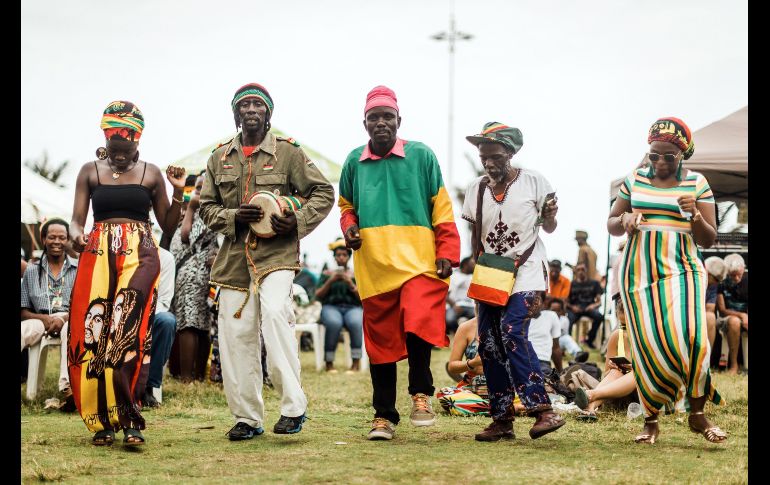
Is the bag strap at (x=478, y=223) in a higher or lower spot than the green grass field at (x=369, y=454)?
higher

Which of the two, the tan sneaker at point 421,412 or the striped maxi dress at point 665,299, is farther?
the tan sneaker at point 421,412

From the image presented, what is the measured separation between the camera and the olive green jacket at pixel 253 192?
7.11 m

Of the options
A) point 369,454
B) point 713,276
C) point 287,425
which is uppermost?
point 713,276

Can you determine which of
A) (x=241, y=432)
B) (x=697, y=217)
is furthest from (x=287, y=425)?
(x=697, y=217)

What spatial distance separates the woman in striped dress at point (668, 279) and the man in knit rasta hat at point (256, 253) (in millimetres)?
2239

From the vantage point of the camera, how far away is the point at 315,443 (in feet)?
22.7

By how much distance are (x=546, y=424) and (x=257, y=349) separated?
205 centimetres

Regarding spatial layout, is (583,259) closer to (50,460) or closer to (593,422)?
(593,422)

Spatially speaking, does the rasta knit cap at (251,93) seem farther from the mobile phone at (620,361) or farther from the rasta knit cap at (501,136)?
the mobile phone at (620,361)

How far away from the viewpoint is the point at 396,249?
704 cm

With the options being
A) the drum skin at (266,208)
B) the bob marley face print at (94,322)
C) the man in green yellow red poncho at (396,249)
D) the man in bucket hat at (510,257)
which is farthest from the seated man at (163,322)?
the man in bucket hat at (510,257)

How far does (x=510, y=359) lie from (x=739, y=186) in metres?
11.8

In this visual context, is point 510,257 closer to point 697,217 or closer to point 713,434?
point 697,217

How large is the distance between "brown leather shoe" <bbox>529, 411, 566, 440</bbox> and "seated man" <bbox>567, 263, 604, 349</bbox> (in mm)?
13184
